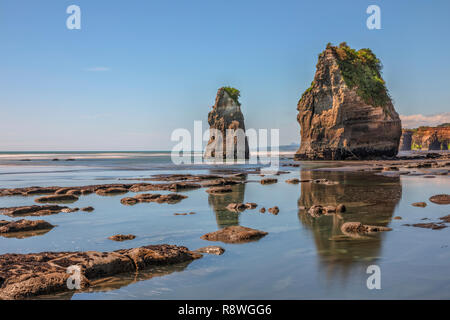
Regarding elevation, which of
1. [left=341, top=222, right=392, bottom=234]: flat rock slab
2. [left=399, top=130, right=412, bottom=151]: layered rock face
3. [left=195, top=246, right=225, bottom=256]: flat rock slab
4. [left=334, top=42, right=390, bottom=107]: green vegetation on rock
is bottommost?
[left=195, top=246, right=225, bottom=256]: flat rock slab

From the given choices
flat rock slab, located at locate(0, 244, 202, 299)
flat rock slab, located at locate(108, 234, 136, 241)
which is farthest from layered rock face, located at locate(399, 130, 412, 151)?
flat rock slab, located at locate(0, 244, 202, 299)

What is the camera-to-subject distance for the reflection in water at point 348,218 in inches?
276

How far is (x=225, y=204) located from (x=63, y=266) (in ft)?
29.3

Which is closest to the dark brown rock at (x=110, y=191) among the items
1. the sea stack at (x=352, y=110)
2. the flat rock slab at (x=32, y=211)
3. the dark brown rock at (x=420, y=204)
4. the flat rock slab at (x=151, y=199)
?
the flat rock slab at (x=151, y=199)

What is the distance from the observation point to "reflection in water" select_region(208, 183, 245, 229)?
11.2m

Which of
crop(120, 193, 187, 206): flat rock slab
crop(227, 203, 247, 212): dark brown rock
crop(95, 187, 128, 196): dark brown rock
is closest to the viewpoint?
crop(227, 203, 247, 212): dark brown rock

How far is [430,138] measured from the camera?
406 feet

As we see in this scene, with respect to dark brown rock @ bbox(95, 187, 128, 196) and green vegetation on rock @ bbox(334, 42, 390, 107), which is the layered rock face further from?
dark brown rock @ bbox(95, 187, 128, 196)

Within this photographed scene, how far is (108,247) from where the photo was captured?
8469 millimetres

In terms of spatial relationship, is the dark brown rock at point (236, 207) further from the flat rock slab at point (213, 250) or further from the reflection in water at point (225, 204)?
the flat rock slab at point (213, 250)

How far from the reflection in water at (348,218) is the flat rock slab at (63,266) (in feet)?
9.65

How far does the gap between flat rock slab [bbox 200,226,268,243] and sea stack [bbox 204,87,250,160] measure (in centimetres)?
6090

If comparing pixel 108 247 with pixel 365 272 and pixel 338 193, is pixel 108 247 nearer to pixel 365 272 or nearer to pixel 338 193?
pixel 365 272

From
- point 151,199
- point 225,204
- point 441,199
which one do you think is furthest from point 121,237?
point 441,199
